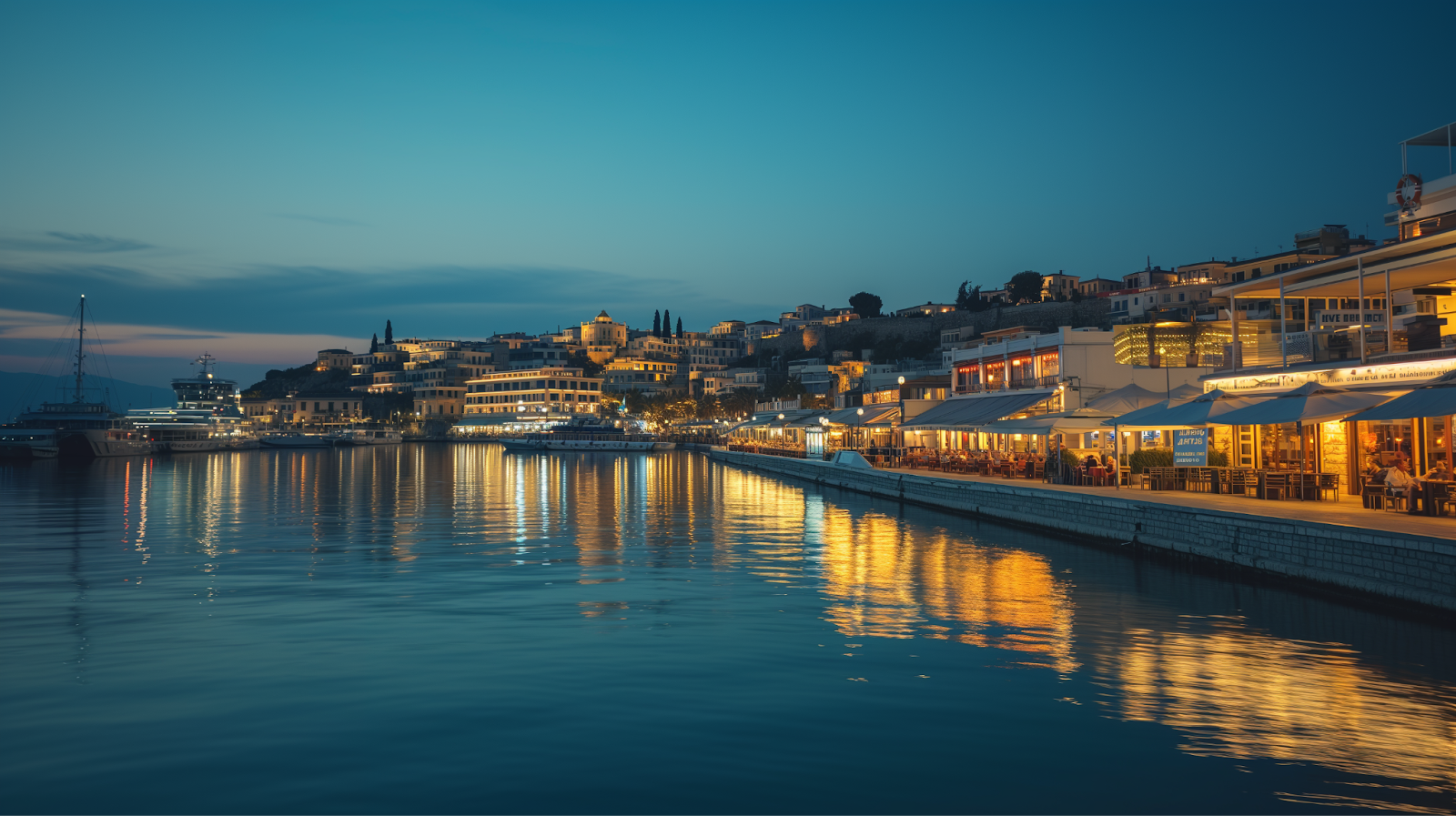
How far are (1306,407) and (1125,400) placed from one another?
9928 mm

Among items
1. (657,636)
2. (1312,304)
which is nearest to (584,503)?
(657,636)

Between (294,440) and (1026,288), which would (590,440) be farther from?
(1026,288)

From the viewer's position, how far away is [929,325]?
14550 cm

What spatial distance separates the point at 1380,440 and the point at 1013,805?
17.6 metres

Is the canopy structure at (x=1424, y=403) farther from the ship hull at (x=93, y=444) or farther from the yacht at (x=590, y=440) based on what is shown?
the ship hull at (x=93, y=444)

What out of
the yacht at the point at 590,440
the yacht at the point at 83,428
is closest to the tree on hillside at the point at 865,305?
the yacht at the point at 590,440

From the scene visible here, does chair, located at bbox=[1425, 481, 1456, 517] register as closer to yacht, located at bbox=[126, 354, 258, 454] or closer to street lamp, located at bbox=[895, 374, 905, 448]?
street lamp, located at bbox=[895, 374, 905, 448]

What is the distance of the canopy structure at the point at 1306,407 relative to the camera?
18031 mm

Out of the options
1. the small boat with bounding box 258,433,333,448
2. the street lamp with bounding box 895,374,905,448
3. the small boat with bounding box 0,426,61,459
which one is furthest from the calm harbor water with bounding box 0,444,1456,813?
the small boat with bounding box 258,433,333,448

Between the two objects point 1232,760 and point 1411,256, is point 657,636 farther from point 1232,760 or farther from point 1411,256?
point 1411,256

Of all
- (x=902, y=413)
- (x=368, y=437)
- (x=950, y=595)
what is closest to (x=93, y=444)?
(x=368, y=437)

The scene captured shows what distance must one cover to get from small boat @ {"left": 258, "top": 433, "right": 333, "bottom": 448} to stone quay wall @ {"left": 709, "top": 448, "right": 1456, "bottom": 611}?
129205 millimetres

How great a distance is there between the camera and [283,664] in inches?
427

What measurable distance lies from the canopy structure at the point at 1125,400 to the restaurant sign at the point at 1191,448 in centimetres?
468
